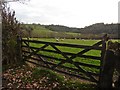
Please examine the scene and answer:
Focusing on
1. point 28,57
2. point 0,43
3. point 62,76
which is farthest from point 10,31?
point 62,76

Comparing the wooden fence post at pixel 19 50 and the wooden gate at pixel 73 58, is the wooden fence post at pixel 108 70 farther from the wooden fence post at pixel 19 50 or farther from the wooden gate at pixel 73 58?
the wooden fence post at pixel 19 50

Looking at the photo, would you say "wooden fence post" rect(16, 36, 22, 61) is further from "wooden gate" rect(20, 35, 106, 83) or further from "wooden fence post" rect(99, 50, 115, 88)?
"wooden fence post" rect(99, 50, 115, 88)

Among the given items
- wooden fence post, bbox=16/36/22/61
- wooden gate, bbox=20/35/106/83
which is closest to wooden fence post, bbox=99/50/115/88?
wooden gate, bbox=20/35/106/83

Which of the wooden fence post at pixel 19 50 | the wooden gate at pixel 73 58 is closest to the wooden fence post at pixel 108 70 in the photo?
the wooden gate at pixel 73 58

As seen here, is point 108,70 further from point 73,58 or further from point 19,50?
point 19,50

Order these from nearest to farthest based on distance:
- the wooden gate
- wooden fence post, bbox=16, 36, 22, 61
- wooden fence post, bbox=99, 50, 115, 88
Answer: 1. wooden fence post, bbox=99, 50, 115, 88
2. the wooden gate
3. wooden fence post, bbox=16, 36, 22, 61

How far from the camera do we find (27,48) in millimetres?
14117

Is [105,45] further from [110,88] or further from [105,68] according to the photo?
[110,88]

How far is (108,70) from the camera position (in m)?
8.22

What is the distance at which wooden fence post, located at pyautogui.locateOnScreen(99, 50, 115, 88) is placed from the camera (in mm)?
8117

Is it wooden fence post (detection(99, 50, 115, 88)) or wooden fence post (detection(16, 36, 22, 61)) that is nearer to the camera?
wooden fence post (detection(99, 50, 115, 88))

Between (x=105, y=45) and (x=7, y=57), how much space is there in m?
6.81

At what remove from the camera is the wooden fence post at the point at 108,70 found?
8117 mm

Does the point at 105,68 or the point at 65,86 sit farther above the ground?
the point at 105,68
